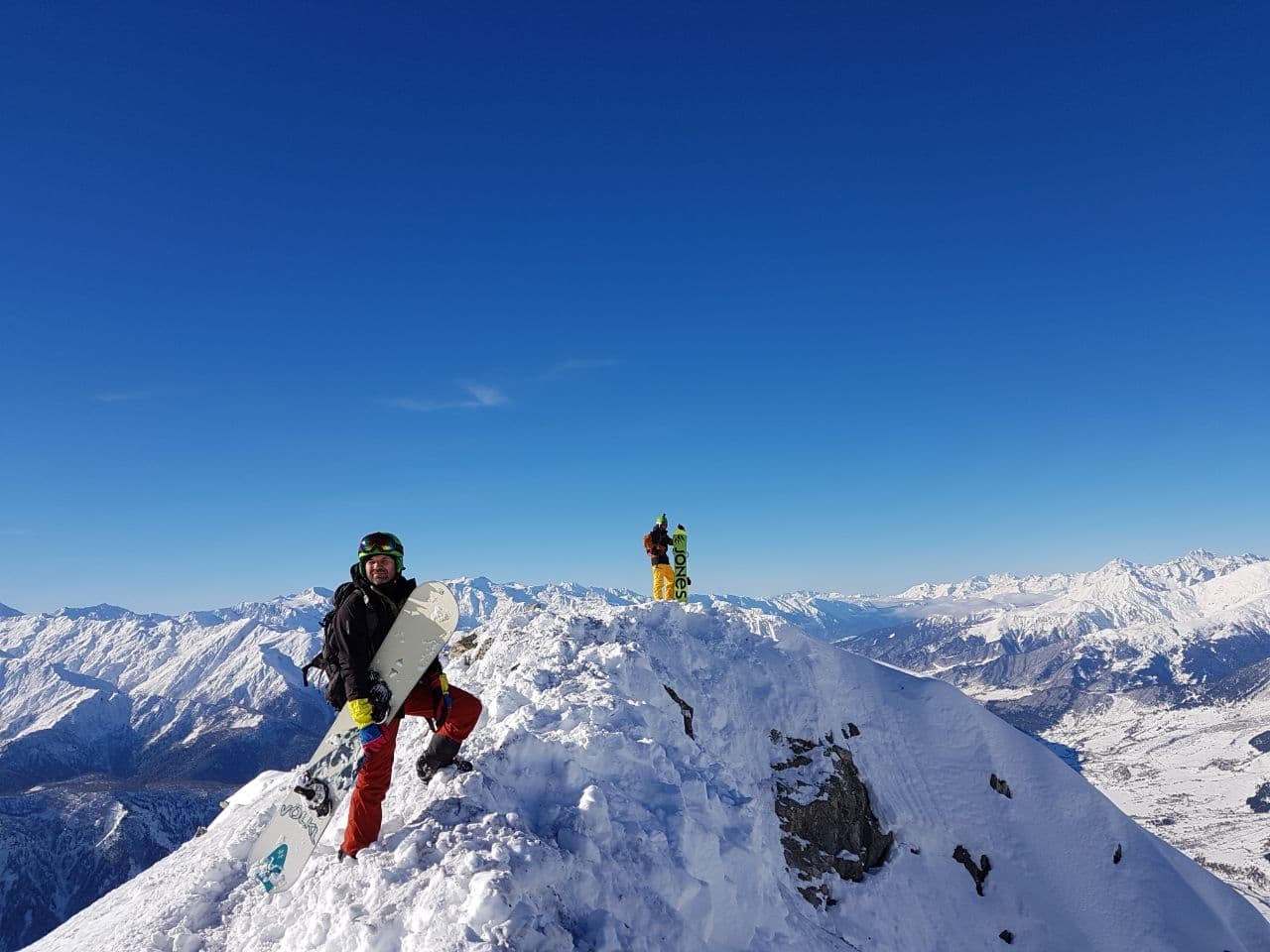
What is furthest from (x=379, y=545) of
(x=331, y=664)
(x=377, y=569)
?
(x=331, y=664)

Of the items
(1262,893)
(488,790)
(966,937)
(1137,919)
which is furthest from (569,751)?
(1262,893)

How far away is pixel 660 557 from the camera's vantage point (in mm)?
27703

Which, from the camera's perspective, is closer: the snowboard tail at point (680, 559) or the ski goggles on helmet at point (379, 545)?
the ski goggles on helmet at point (379, 545)

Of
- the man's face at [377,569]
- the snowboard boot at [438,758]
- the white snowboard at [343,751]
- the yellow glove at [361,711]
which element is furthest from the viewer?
the snowboard boot at [438,758]

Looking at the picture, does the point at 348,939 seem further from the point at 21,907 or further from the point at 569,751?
the point at 21,907

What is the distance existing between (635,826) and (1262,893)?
24887cm

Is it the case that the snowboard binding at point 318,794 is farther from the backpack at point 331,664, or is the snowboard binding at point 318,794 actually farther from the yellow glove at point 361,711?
the yellow glove at point 361,711

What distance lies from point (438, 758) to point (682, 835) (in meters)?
4.62

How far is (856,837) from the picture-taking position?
1756cm

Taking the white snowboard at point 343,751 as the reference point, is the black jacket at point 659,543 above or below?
above

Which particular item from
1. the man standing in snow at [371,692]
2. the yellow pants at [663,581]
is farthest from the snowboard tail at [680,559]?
the man standing in snow at [371,692]

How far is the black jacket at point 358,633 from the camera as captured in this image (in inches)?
370

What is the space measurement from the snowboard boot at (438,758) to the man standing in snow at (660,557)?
16726 mm

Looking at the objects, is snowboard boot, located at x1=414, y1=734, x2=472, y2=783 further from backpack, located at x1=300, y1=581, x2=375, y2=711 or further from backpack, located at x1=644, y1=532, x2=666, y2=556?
backpack, located at x1=644, y1=532, x2=666, y2=556
